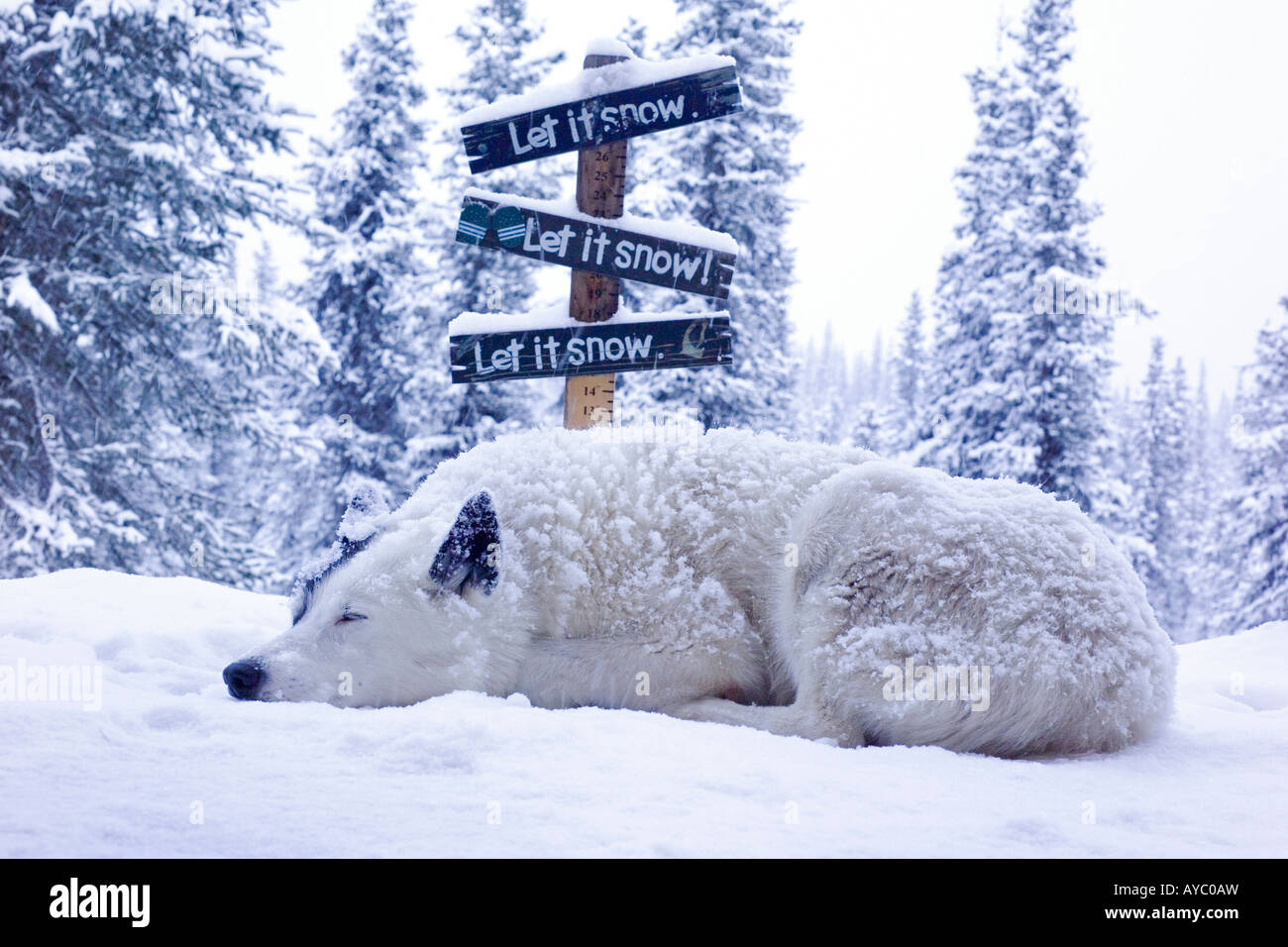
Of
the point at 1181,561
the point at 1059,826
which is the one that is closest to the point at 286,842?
the point at 1059,826

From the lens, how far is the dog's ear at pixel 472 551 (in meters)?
3.63

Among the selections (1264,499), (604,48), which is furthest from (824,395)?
(604,48)

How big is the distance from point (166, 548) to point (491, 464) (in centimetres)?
1052

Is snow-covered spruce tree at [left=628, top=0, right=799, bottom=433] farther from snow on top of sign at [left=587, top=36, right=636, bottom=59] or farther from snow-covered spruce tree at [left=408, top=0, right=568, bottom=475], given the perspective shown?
snow on top of sign at [left=587, top=36, right=636, bottom=59]

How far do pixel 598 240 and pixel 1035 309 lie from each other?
48.5ft

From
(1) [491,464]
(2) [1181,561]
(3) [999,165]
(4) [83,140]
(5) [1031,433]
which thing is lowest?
(2) [1181,561]

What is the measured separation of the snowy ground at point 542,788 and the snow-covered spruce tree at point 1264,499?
69.9ft

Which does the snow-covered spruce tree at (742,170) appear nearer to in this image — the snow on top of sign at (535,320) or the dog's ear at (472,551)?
the snow on top of sign at (535,320)

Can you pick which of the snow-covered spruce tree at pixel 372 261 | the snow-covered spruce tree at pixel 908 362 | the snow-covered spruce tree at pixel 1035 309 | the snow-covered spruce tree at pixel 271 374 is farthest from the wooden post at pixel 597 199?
the snow-covered spruce tree at pixel 908 362

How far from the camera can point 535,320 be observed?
5.22 m

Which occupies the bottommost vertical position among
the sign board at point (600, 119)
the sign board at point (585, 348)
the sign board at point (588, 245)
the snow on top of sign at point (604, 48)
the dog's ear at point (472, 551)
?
the dog's ear at point (472, 551)

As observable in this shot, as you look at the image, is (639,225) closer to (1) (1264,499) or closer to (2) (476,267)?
(2) (476,267)

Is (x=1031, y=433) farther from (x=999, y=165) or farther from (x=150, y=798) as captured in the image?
(x=150, y=798)

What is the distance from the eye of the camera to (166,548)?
1273cm
